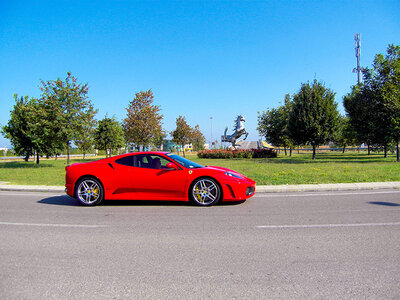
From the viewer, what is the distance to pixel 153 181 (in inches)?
289

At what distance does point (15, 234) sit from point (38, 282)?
241 centimetres

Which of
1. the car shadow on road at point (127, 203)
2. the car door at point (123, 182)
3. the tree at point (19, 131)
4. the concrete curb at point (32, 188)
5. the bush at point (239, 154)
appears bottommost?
the car shadow on road at point (127, 203)

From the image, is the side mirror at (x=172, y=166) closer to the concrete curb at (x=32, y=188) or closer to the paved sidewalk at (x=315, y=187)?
the paved sidewalk at (x=315, y=187)

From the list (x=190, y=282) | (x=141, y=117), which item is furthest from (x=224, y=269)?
(x=141, y=117)

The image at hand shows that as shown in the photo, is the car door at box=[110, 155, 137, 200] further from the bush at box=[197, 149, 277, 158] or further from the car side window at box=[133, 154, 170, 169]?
the bush at box=[197, 149, 277, 158]

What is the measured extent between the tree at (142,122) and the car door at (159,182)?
29.9 metres

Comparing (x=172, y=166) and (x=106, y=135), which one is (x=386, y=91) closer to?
(x=172, y=166)

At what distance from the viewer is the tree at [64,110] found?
22.9 metres

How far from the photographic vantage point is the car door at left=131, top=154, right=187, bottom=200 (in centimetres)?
725

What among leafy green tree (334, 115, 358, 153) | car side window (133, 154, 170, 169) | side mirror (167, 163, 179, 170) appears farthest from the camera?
leafy green tree (334, 115, 358, 153)

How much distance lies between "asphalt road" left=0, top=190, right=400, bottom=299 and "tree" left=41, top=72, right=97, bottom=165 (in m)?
17.3

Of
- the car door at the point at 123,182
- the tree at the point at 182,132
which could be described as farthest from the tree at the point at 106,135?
the car door at the point at 123,182

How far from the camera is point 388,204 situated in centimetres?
710

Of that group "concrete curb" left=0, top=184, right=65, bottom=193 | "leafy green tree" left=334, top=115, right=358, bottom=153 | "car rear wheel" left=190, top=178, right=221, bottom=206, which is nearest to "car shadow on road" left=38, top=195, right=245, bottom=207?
"car rear wheel" left=190, top=178, right=221, bottom=206
